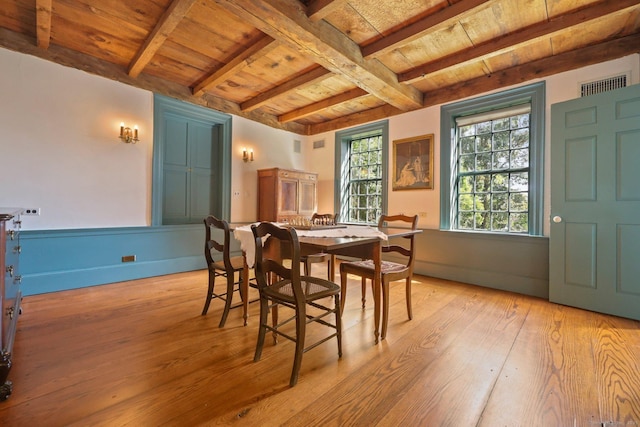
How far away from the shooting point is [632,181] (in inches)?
102

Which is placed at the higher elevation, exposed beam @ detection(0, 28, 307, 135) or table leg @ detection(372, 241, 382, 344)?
exposed beam @ detection(0, 28, 307, 135)

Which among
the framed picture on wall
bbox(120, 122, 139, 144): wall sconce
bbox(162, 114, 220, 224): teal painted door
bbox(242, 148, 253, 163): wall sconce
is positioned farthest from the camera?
bbox(242, 148, 253, 163): wall sconce

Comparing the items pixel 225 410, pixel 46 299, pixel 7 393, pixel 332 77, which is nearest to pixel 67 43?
pixel 46 299

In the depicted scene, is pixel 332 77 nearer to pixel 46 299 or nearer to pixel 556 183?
pixel 556 183

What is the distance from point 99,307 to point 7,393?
145 centimetres

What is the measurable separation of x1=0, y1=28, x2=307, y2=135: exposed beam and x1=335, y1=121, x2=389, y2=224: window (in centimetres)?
191

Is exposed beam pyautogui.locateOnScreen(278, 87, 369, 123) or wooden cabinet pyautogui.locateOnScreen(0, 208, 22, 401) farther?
→ exposed beam pyautogui.locateOnScreen(278, 87, 369, 123)

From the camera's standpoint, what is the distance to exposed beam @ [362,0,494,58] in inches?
93.2

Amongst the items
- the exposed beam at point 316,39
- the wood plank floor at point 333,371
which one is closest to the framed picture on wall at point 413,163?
the exposed beam at point 316,39

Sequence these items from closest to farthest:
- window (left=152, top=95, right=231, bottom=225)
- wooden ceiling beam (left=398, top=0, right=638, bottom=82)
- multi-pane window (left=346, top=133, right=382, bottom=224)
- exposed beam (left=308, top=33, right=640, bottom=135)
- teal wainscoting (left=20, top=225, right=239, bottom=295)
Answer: wooden ceiling beam (left=398, top=0, right=638, bottom=82) < exposed beam (left=308, top=33, right=640, bottom=135) < teal wainscoting (left=20, top=225, right=239, bottom=295) < window (left=152, top=95, right=231, bottom=225) < multi-pane window (left=346, top=133, right=382, bottom=224)

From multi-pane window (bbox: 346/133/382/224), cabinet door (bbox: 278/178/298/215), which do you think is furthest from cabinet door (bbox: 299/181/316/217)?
multi-pane window (bbox: 346/133/382/224)

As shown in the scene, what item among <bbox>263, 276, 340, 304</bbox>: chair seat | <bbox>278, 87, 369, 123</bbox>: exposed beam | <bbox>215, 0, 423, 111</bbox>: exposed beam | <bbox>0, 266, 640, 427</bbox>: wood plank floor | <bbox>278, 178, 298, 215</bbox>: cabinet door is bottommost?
<bbox>0, 266, 640, 427</bbox>: wood plank floor

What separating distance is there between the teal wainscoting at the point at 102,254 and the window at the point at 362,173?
274 centimetres

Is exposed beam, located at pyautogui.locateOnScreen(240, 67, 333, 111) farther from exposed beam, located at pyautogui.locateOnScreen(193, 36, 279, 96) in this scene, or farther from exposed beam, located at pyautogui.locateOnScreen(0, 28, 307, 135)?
A: exposed beam, located at pyautogui.locateOnScreen(193, 36, 279, 96)
